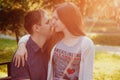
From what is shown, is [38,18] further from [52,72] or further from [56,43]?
[52,72]

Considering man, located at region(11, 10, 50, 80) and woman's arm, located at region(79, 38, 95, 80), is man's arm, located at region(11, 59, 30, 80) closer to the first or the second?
man, located at region(11, 10, 50, 80)

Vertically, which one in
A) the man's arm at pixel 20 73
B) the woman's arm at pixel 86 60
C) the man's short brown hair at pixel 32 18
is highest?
the man's short brown hair at pixel 32 18

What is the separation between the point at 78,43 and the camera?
3.96 metres

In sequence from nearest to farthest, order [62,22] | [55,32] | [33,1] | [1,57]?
[62,22] → [55,32] → [1,57] → [33,1]

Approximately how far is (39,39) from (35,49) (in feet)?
0.49

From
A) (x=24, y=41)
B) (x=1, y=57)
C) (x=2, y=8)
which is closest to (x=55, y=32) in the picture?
(x=24, y=41)

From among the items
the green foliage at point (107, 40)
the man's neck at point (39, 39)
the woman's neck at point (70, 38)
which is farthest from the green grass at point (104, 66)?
the green foliage at point (107, 40)

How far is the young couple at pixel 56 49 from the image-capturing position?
3891 mm

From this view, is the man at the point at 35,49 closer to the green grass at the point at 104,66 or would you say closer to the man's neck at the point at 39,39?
the man's neck at the point at 39,39

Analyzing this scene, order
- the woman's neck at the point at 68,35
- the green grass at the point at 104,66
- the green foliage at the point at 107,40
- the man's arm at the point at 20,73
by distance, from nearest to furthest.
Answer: the woman's neck at the point at 68,35 < the man's arm at the point at 20,73 < the green grass at the point at 104,66 < the green foliage at the point at 107,40

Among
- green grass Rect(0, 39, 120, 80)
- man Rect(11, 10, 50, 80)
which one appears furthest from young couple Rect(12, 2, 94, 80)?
green grass Rect(0, 39, 120, 80)

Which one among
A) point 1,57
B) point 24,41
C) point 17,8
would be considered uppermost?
point 17,8

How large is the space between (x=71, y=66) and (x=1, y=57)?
40.0 ft

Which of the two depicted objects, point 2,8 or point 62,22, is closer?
point 62,22
